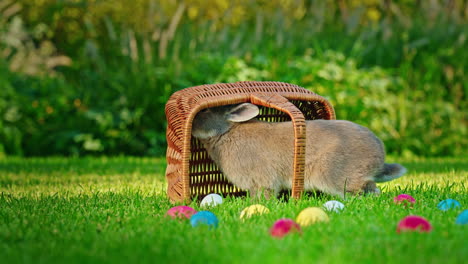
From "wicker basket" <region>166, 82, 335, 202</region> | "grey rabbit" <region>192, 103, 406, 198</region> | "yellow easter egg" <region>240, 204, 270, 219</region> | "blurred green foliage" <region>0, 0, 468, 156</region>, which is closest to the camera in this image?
"yellow easter egg" <region>240, 204, 270, 219</region>

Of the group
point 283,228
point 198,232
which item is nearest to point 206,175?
point 198,232

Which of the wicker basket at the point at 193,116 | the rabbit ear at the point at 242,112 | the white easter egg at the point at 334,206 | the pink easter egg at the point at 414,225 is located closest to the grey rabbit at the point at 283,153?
the rabbit ear at the point at 242,112

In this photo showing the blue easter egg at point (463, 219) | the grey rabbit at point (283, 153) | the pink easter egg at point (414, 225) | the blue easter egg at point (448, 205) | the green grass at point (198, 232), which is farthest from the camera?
the grey rabbit at point (283, 153)

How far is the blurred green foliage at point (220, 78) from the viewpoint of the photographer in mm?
7004

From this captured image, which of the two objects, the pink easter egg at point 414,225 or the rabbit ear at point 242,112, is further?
the rabbit ear at point 242,112

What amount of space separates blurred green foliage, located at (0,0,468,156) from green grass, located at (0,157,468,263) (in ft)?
8.56

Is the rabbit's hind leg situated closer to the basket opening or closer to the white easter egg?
the white easter egg

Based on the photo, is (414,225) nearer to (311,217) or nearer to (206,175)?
(311,217)

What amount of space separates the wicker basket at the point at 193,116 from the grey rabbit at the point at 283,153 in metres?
0.15

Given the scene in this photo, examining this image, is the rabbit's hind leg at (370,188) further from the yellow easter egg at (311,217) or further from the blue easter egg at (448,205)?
the yellow easter egg at (311,217)

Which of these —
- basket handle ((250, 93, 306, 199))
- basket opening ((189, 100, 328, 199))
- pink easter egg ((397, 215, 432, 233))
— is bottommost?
basket opening ((189, 100, 328, 199))

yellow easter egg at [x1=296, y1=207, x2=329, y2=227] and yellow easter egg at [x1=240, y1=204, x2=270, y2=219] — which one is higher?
yellow easter egg at [x1=296, y1=207, x2=329, y2=227]

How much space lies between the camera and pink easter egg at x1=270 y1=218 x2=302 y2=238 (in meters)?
2.65

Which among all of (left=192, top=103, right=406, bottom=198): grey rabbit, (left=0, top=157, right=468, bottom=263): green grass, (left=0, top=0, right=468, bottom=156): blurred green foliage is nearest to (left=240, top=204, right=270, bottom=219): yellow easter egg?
(left=0, top=157, right=468, bottom=263): green grass
